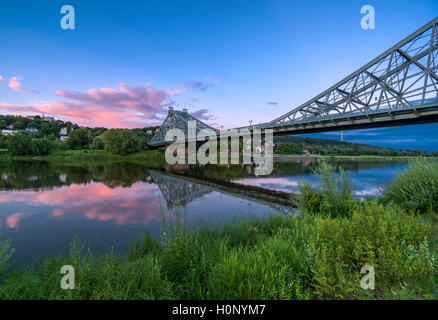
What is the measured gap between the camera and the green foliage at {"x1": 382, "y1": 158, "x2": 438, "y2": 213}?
228 inches

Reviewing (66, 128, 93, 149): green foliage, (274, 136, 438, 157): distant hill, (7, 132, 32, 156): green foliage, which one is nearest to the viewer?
(7, 132, 32, 156): green foliage

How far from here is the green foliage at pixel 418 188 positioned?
578 cm

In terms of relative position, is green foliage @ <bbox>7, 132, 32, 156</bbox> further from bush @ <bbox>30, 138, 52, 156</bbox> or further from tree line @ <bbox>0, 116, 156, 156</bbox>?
bush @ <bbox>30, 138, 52, 156</bbox>

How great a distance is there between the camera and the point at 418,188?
6211 millimetres

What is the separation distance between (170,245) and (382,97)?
25.3 metres

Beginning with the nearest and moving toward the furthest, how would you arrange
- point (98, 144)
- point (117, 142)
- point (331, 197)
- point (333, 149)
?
point (331, 197) < point (117, 142) < point (98, 144) < point (333, 149)

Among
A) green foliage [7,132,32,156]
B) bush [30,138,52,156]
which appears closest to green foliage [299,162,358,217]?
bush [30,138,52,156]

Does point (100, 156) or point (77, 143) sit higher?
point (77, 143)

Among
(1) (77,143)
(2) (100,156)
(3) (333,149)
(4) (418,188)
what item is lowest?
(4) (418,188)

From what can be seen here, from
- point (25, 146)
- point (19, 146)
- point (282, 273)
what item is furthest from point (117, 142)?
point (282, 273)

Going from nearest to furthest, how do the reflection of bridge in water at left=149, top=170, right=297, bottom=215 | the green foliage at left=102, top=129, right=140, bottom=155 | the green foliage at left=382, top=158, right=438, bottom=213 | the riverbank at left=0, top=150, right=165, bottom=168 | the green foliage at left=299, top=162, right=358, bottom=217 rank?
the green foliage at left=382, top=158, right=438, bottom=213
the green foliage at left=299, top=162, right=358, bottom=217
the reflection of bridge in water at left=149, top=170, right=297, bottom=215
the riverbank at left=0, top=150, right=165, bottom=168
the green foliage at left=102, top=129, right=140, bottom=155

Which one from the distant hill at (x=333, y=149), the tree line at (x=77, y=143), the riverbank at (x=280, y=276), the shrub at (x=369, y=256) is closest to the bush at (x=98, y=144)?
Result: the tree line at (x=77, y=143)

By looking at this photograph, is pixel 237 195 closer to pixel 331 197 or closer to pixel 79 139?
pixel 331 197
